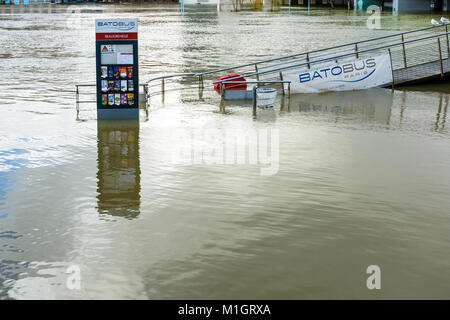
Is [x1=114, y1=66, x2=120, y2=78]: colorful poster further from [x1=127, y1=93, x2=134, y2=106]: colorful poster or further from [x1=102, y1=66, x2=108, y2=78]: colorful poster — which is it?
[x1=127, y1=93, x2=134, y2=106]: colorful poster

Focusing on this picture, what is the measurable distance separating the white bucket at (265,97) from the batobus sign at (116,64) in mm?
3613

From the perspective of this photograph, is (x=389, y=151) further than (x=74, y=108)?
No

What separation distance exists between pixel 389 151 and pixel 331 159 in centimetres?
143

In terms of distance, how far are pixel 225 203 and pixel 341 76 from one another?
458 inches

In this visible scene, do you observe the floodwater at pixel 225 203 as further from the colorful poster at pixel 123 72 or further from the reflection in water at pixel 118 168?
the colorful poster at pixel 123 72

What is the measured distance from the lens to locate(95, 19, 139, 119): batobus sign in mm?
14477

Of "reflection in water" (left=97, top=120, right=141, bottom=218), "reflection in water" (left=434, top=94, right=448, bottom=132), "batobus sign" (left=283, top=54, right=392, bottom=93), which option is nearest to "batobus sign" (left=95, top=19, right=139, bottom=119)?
"reflection in water" (left=97, top=120, right=141, bottom=218)

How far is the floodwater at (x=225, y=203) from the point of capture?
6926 mm

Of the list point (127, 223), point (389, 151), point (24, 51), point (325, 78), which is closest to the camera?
point (127, 223)

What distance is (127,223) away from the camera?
8516 mm

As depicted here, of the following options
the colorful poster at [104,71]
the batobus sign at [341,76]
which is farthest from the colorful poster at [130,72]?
the batobus sign at [341,76]
